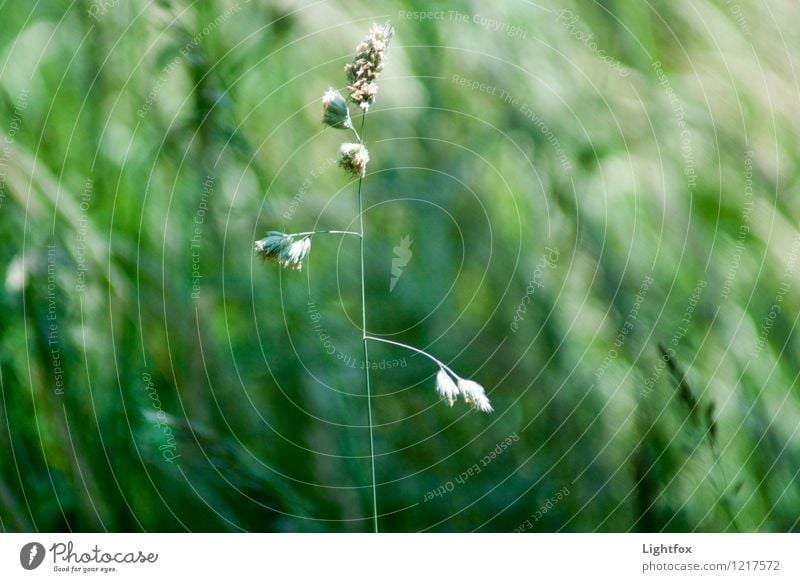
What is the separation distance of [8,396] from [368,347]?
0.39m

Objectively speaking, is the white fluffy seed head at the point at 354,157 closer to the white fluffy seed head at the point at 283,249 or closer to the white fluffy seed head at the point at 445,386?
the white fluffy seed head at the point at 283,249

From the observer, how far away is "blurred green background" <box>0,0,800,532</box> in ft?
3.38

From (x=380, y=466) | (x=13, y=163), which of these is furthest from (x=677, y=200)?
(x=13, y=163)
